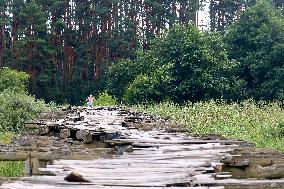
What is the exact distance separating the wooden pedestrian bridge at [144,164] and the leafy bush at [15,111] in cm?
1063

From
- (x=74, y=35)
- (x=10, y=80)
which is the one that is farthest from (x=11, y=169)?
(x=74, y=35)

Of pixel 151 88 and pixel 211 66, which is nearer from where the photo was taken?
pixel 151 88

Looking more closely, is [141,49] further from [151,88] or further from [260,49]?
[151,88]

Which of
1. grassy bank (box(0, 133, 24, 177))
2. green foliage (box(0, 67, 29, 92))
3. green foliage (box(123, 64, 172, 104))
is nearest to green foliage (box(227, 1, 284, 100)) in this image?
green foliage (box(123, 64, 172, 104))

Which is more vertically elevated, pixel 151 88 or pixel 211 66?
pixel 211 66

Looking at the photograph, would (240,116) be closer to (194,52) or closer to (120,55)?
(194,52)

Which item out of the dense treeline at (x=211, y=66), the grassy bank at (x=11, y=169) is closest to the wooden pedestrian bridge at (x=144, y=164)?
the grassy bank at (x=11, y=169)

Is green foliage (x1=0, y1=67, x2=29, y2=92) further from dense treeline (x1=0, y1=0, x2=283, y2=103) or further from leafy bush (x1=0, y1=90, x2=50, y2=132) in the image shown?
leafy bush (x1=0, y1=90, x2=50, y2=132)

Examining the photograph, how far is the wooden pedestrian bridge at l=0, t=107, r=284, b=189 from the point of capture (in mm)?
4184

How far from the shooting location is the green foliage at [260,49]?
107 feet

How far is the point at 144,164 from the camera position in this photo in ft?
17.9

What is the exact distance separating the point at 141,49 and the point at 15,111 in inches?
918

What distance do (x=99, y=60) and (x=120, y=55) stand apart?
1702mm

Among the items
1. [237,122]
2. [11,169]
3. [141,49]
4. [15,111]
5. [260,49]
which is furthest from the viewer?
[141,49]
